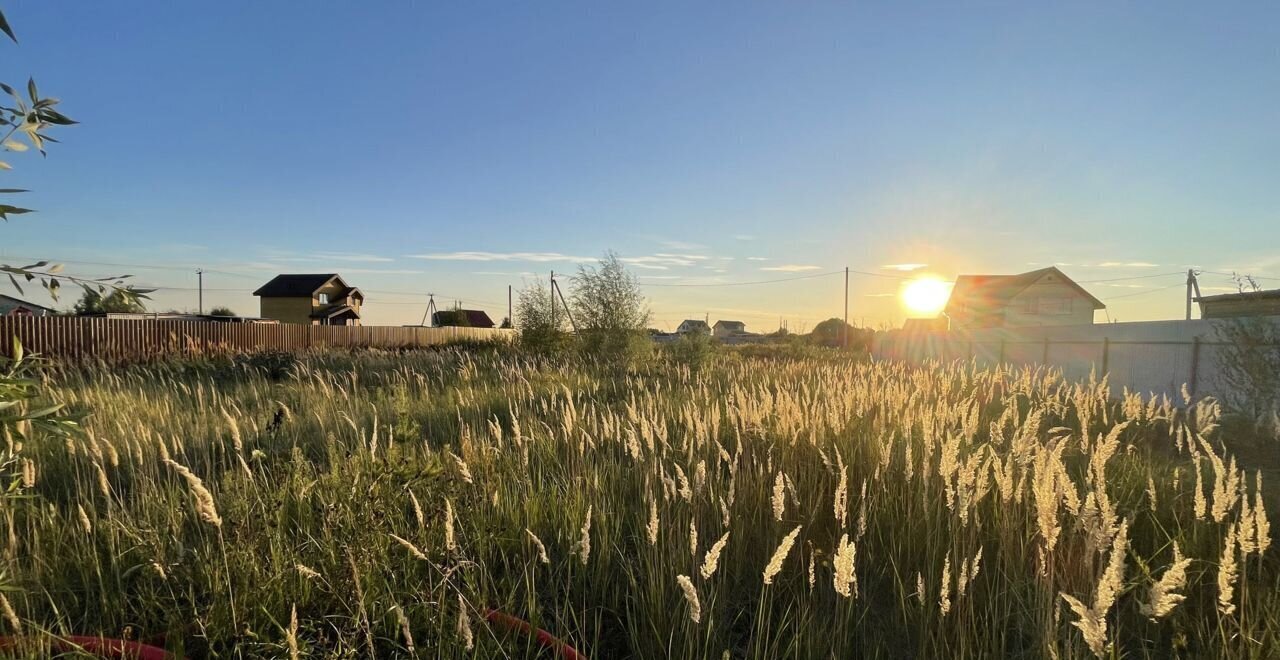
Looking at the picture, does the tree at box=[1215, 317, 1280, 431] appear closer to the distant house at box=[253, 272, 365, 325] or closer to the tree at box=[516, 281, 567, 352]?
the tree at box=[516, 281, 567, 352]

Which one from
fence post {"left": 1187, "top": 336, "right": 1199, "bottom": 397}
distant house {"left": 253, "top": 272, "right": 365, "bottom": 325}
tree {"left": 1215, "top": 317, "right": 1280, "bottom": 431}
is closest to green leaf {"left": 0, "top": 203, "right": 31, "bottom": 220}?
tree {"left": 1215, "top": 317, "right": 1280, "bottom": 431}

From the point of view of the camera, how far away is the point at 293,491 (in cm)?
268

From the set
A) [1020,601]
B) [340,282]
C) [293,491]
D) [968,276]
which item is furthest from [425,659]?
[340,282]

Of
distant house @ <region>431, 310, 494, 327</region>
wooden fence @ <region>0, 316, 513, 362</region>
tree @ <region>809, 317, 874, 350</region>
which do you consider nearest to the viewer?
wooden fence @ <region>0, 316, 513, 362</region>

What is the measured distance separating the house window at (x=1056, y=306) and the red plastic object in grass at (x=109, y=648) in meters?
43.0

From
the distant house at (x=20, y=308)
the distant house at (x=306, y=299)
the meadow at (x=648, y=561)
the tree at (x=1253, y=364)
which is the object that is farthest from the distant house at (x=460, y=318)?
the meadow at (x=648, y=561)

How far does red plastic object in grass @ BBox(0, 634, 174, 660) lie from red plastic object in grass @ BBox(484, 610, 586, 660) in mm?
808

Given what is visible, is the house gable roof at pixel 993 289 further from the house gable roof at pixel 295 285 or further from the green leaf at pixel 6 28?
the house gable roof at pixel 295 285

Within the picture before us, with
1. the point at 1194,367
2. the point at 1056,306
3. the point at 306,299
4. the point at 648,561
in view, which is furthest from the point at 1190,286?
the point at 306,299

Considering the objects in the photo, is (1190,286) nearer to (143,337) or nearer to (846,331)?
(846,331)

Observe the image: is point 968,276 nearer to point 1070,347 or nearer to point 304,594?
point 1070,347

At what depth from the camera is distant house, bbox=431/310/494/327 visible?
1838 inches

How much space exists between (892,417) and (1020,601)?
8.38 ft

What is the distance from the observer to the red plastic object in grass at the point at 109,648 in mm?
1475
